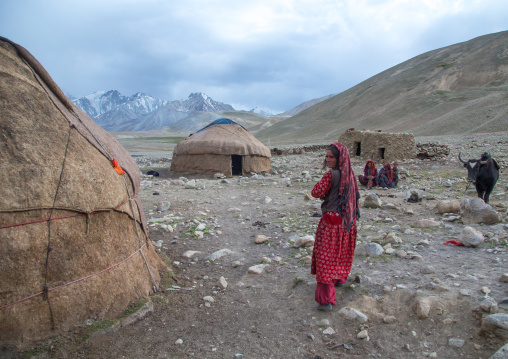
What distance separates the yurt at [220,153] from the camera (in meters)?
12.0

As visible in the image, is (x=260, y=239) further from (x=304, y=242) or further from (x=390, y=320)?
(x=390, y=320)

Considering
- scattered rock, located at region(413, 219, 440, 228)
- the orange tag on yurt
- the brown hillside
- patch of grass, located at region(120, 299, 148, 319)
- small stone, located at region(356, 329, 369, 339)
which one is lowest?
small stone, located at region(356, 329, 369, 339)

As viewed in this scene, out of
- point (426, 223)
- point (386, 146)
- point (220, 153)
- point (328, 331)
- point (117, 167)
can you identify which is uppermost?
point (386, 146)

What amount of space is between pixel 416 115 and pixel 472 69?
14.4m

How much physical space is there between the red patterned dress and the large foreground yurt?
166 centimetres

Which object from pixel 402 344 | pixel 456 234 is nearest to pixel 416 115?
pixel 456 234

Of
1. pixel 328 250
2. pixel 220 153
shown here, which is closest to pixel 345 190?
pixel 328 250

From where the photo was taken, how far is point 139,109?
175m

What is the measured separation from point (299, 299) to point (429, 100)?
47.4 metres

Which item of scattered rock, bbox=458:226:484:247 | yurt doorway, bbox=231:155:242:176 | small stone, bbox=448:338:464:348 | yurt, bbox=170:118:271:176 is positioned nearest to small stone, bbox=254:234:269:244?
scattered rock, bbox=458:226:484:247

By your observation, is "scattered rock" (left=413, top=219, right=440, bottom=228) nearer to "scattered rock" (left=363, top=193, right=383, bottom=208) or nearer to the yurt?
"scattered rock" (left=363, top=193, right=383, bottom=208)

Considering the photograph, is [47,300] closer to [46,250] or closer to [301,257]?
[46,250]

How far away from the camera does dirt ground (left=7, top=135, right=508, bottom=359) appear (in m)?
2.71

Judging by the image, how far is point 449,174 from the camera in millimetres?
10703
